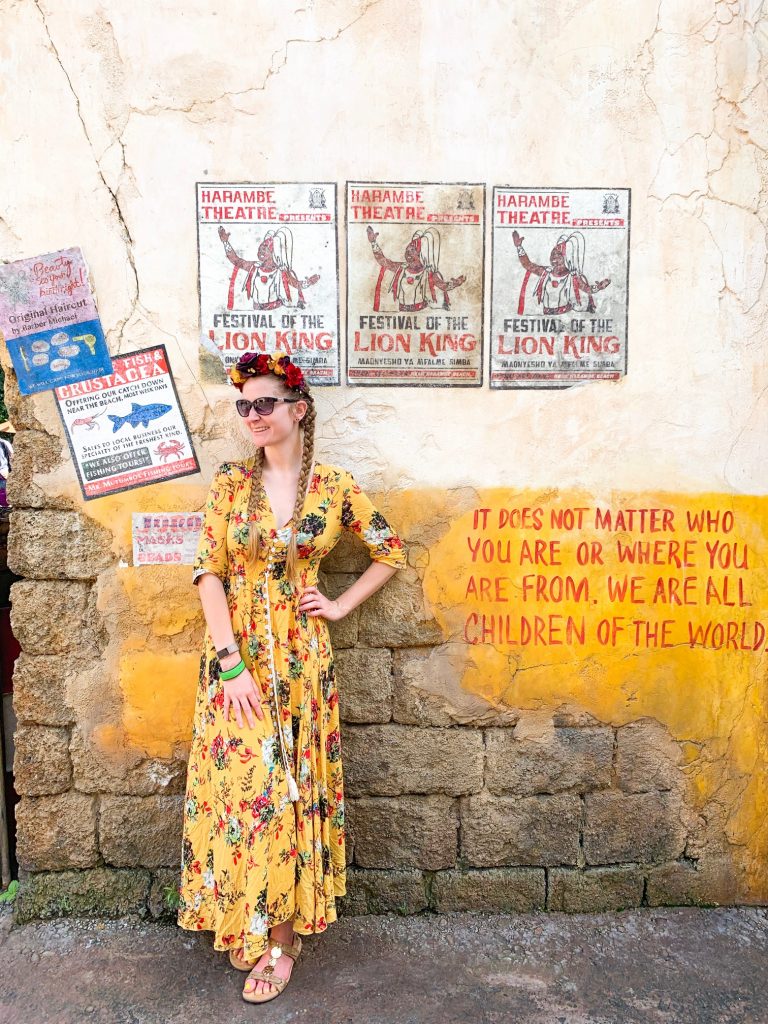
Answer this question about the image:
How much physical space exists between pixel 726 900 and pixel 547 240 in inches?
108

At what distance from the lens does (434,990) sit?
2.62 m

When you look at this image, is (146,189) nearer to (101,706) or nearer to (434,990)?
(101,706)

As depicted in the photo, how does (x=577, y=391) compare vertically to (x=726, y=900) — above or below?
above

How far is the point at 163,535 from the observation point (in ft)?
9.61

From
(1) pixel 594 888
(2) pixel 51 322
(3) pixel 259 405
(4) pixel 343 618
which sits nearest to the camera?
(3) pixel 259 405

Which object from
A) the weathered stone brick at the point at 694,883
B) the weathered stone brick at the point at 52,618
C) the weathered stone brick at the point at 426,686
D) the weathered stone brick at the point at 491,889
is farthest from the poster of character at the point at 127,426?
the weathered stone brick at the point at 694,883

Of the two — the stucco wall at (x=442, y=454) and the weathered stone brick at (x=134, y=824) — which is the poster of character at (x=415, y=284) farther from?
the weathered stone brick at (x=134, y=824)

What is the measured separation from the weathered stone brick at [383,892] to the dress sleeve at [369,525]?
128cm

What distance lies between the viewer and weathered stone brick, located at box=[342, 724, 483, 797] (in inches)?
119

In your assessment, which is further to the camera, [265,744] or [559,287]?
[559,287]

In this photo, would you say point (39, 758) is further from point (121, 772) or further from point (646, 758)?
point (646, 758)

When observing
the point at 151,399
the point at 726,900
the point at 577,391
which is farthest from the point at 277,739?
the point at 726,900

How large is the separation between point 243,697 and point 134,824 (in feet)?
3.10

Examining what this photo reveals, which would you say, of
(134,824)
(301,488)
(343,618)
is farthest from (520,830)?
(301,488)
